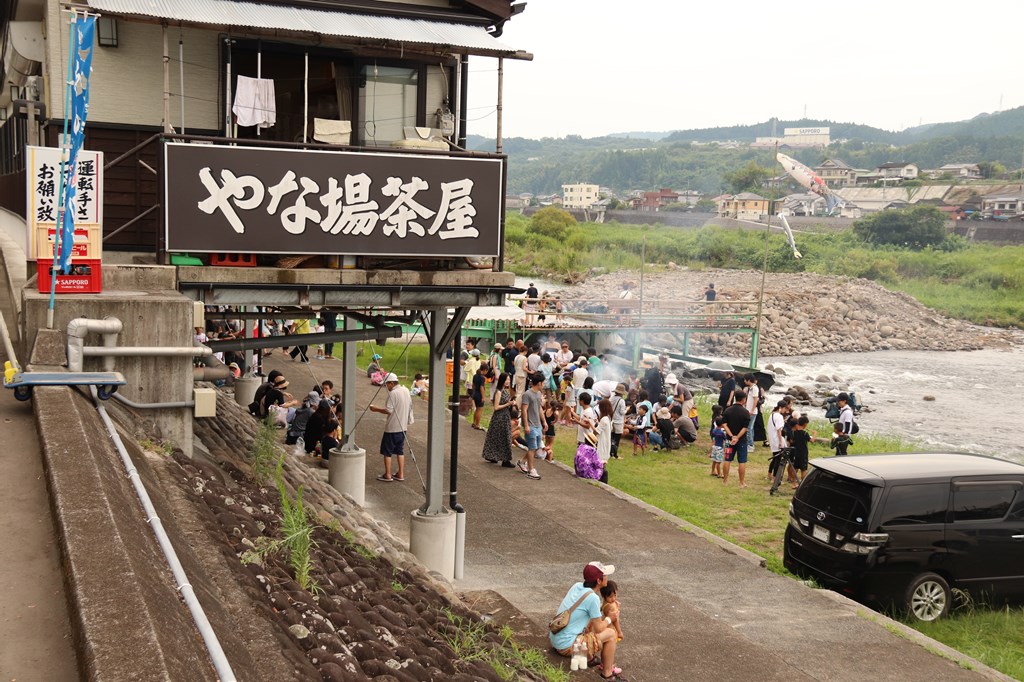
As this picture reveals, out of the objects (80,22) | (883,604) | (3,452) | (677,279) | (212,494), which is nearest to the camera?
(3,452)

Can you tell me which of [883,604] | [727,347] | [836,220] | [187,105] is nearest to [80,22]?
[187,105]

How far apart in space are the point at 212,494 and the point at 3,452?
151cm

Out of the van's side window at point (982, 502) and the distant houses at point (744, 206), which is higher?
the distant houses at point (744, 206)

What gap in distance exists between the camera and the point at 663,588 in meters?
11.3

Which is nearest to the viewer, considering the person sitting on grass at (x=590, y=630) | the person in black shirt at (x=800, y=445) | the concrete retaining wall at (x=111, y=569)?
the concrete retaining wall at (x=111, y=569)

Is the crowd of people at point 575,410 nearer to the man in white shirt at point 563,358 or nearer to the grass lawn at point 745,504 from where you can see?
the man in white shirt at point 563,358

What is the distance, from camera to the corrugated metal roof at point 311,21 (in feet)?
30.5

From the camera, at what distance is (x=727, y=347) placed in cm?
4916

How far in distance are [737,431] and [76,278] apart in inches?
502

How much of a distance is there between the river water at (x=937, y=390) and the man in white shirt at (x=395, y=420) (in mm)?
18218

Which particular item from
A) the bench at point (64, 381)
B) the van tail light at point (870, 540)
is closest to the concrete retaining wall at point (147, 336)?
the bench at point (64, 381)

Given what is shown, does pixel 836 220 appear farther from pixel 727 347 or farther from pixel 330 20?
pixel 330 20

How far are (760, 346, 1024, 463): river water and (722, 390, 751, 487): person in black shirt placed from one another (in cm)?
1187

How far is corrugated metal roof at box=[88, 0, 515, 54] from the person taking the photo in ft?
30.5
